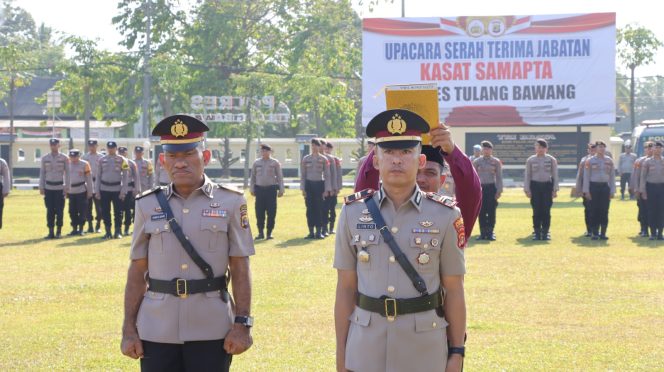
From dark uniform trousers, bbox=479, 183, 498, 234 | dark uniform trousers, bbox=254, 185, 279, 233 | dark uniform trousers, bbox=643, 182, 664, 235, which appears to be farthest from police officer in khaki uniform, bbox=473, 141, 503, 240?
dark uniform trousers, bbox=254, 185, 279, 233

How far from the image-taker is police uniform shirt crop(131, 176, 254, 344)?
17.7 ft

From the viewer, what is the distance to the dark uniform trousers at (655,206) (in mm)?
21000

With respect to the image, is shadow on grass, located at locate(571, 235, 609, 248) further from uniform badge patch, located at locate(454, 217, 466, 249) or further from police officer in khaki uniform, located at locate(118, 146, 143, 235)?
uniform badge patch, located at locate(454, 217, 466, 249)

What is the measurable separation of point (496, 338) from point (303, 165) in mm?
12695

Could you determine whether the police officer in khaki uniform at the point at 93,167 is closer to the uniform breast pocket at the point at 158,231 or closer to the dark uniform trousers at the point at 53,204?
the dark uniform trousers at the point at 53,204

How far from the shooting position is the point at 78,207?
2239cm

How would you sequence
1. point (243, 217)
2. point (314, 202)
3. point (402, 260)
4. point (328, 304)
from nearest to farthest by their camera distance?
point (402, 260)
point (243, 217)
point (328, 304)
point (314, 202)

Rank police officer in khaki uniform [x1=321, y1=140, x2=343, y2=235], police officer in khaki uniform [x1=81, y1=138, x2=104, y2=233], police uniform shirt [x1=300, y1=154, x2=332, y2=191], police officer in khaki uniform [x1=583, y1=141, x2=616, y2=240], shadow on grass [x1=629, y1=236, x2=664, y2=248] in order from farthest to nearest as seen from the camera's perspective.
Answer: police officer in khaki uniform [x1=81, y1=138, x2=104, y2=233] < police officer in khaki uniform [x1=321, y1=140, x2=343, y2=235] < police uniform shirt [x1=300, y1=154, x2=332, y2=191] < police officer in khaki uniform [x1=583, y1=141, x2=616, y2=240] < shadow on grass [x1=629, y1=236, x2=664, y2=248]

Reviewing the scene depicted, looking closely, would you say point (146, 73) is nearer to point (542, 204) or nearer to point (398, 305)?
point (542, 204)

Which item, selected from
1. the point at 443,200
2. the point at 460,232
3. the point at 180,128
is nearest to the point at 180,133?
the point at 180,128

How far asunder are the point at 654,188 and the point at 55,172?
11607 millimetres

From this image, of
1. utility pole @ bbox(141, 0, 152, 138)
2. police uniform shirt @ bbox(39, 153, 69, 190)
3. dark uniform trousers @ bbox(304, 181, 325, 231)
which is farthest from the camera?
utility pole @ bbox(141, 0, 152, 138)

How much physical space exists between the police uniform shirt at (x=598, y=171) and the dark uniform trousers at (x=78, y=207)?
9.92 metres

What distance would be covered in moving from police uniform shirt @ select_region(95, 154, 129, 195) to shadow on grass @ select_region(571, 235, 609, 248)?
28.8ft
